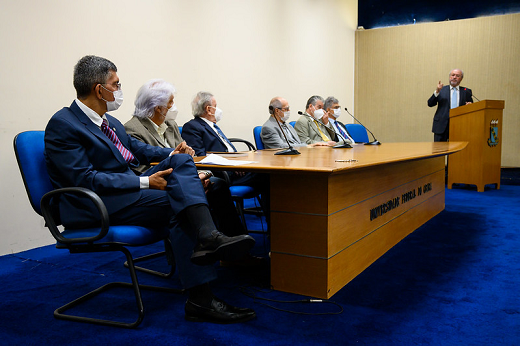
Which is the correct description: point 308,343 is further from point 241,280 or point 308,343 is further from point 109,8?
point 109,8

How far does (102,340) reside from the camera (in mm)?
1658

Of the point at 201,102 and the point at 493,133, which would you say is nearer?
the point at 201,102

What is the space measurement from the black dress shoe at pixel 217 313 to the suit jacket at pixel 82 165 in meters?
0.53

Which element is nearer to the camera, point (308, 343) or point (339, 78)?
point (308, 343)

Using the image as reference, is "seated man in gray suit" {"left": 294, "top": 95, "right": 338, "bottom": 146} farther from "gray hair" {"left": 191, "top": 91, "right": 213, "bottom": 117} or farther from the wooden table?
the wooden table

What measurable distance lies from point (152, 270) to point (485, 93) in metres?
6.81

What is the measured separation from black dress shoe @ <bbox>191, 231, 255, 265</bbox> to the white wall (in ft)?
6.40

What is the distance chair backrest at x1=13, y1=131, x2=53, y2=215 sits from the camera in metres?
1.78

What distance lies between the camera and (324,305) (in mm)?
1936

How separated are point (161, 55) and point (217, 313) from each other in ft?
9.48

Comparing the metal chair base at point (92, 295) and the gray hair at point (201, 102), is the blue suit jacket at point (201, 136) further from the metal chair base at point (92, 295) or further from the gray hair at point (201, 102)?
the metal chair base at point (92, 295)

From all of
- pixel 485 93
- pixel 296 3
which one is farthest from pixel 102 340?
pixel 485 93

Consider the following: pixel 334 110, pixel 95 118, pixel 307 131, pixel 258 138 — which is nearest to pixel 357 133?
pixel 334 110

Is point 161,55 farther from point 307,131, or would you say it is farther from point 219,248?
point 219,248
